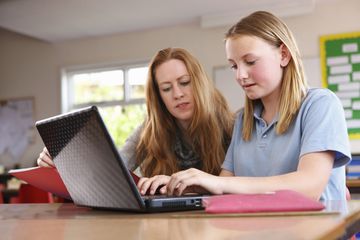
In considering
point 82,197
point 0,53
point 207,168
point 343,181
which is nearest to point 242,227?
point 82,197

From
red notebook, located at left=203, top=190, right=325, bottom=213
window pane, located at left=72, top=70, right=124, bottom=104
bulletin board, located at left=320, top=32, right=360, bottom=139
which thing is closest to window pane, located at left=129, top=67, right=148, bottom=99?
window pane, located at left=72, top=70, right=124, bottom=104

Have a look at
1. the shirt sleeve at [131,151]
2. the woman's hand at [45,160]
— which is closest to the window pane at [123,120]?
the shirt sleeve at [131,151]

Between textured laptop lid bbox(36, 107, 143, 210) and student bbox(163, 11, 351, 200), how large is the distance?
0.21 metres

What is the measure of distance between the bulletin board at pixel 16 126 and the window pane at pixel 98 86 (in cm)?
64

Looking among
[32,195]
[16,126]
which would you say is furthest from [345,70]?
[16,126]

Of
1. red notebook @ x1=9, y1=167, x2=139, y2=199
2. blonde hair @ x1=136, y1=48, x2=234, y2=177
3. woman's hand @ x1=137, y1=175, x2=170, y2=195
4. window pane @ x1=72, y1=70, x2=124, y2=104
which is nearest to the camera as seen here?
woman's hand @ x1=137, y1=175, x2=170, y2=195

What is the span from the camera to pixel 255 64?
1.30m

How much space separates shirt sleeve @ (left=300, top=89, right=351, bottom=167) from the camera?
117 centimetres

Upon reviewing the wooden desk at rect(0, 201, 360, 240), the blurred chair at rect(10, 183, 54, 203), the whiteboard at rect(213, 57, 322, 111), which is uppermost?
the whiteboard at rect(213, 57, 322, 111)

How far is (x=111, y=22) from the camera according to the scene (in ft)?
18.4

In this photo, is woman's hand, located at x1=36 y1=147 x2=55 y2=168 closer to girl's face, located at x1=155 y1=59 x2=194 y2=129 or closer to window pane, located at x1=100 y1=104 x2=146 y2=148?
girl's face, located at x1=155 y1=59 x2=194 y2=129

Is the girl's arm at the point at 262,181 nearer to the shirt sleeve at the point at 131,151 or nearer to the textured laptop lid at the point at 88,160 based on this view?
the textured laptop lid at the point at 88,160

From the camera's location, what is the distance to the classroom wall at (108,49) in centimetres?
514

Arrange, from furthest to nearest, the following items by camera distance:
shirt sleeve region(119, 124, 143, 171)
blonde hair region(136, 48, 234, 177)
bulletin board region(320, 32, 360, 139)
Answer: bulletin board region(320, 32, 360, 139)
shirt sleeve region(119, 124, 143, 171)
blonde hair region(136, 48, 234, 177)
